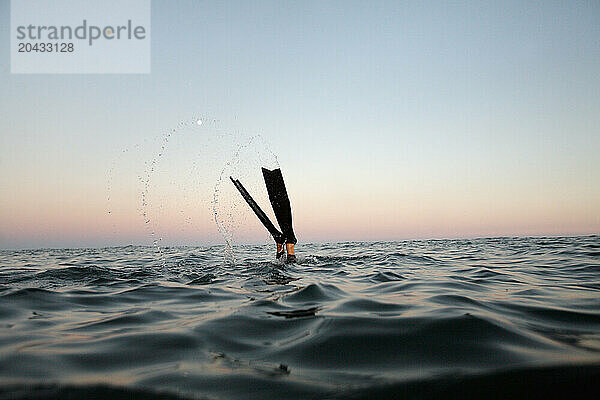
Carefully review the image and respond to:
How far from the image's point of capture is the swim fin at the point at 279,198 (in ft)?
37.6

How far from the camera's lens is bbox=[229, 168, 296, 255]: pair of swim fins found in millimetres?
11477

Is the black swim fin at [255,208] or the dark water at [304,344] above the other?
the black swim fin at [255,208]

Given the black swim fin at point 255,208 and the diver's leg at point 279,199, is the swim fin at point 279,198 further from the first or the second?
the black swim fin at point 255,208

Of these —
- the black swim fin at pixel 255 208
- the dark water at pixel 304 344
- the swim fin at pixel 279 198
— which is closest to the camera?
the dark water at pixel 304 344

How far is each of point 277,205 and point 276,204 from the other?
0.04 m

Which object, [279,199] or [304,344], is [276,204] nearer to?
[279,199]

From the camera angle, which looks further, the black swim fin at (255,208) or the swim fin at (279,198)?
the black swim fin at (255,208)

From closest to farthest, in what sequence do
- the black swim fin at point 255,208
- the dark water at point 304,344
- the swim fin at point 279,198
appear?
the dark water at point 304,344
the swim fin at point 279,198
the black swim fin at point 255,208

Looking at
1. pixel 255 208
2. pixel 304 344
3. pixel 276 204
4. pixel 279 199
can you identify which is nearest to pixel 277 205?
pixel 276 204

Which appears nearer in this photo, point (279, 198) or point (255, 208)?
point (279, 198)

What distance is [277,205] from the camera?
1176cm

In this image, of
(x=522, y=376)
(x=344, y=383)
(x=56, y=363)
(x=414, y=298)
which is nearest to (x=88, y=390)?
(x=56, y=363)

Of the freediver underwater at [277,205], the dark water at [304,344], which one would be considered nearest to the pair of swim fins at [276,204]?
the freediver underwater at [277,205]

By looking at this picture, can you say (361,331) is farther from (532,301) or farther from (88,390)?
(532,301)
